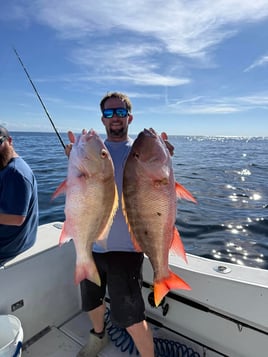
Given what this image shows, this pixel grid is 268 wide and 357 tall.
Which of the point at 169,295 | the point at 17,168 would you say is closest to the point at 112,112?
the point at 17,168

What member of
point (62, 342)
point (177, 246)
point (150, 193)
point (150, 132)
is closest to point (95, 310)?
point (62, 342)

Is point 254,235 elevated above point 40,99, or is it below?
below

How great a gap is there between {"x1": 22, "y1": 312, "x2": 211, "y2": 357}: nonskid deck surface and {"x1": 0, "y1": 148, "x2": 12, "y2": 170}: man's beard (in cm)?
182

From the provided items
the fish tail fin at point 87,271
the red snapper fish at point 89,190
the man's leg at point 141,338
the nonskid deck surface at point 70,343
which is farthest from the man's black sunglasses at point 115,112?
the nonskid deck surface at point 70,343

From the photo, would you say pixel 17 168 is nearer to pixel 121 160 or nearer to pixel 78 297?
pixel 121 160

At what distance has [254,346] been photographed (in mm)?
2717

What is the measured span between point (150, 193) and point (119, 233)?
1.07m

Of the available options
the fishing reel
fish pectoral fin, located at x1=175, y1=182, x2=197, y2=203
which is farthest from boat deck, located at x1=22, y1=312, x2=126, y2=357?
fish pectoral fin, located at x1=175, y1=182, x2=197, y2=203

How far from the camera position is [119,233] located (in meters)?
2.61

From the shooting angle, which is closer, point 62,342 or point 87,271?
point 87,271

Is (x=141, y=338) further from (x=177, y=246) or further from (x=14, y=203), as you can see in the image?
(x=14, y=203)

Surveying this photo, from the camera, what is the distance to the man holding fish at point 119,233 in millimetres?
1650

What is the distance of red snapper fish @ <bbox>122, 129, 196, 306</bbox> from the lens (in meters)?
1.62

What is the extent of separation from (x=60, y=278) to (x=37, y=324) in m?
0.50
